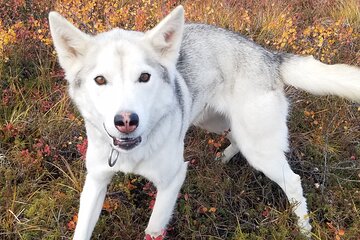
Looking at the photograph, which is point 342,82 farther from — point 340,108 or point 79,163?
point 79,163

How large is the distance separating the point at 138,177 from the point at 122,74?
1556 millimetres

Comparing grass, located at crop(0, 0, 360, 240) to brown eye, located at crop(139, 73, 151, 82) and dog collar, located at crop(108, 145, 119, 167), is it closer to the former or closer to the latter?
dog collar, located at crop(108, 145, 119, 167)

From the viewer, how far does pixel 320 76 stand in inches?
A: 141

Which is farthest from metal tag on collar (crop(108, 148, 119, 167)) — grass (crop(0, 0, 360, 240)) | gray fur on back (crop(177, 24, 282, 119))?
gray fur on back (crop(177, 24, 282, 119))

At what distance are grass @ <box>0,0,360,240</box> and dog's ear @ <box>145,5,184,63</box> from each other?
4.07 ft

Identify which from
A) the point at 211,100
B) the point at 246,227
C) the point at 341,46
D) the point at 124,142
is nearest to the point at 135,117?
Result: the point at 124,142

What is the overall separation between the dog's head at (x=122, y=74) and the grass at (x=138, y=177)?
105 centimetres

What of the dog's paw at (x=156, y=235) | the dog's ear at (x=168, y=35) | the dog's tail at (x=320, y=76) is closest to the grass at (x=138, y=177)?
the dog's paw at (x=156, y=235)

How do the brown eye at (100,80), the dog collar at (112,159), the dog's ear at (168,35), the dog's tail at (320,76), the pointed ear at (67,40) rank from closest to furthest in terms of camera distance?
1. the brown eye at (100,80)
2. the pointed ear at (67,40)
3. the dog's ear at (168,35)
4. the dog collar at (112,159)
5. the dog's tail at (320,76)

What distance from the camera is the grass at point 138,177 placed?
356cm

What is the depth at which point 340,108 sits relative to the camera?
15.6 ft

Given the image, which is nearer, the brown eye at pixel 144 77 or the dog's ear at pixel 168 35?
the brown eye at pixel 144 77

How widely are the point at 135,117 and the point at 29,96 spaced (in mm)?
2576

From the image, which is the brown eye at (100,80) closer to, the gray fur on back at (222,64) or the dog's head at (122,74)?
the dog's head at (122,74)
